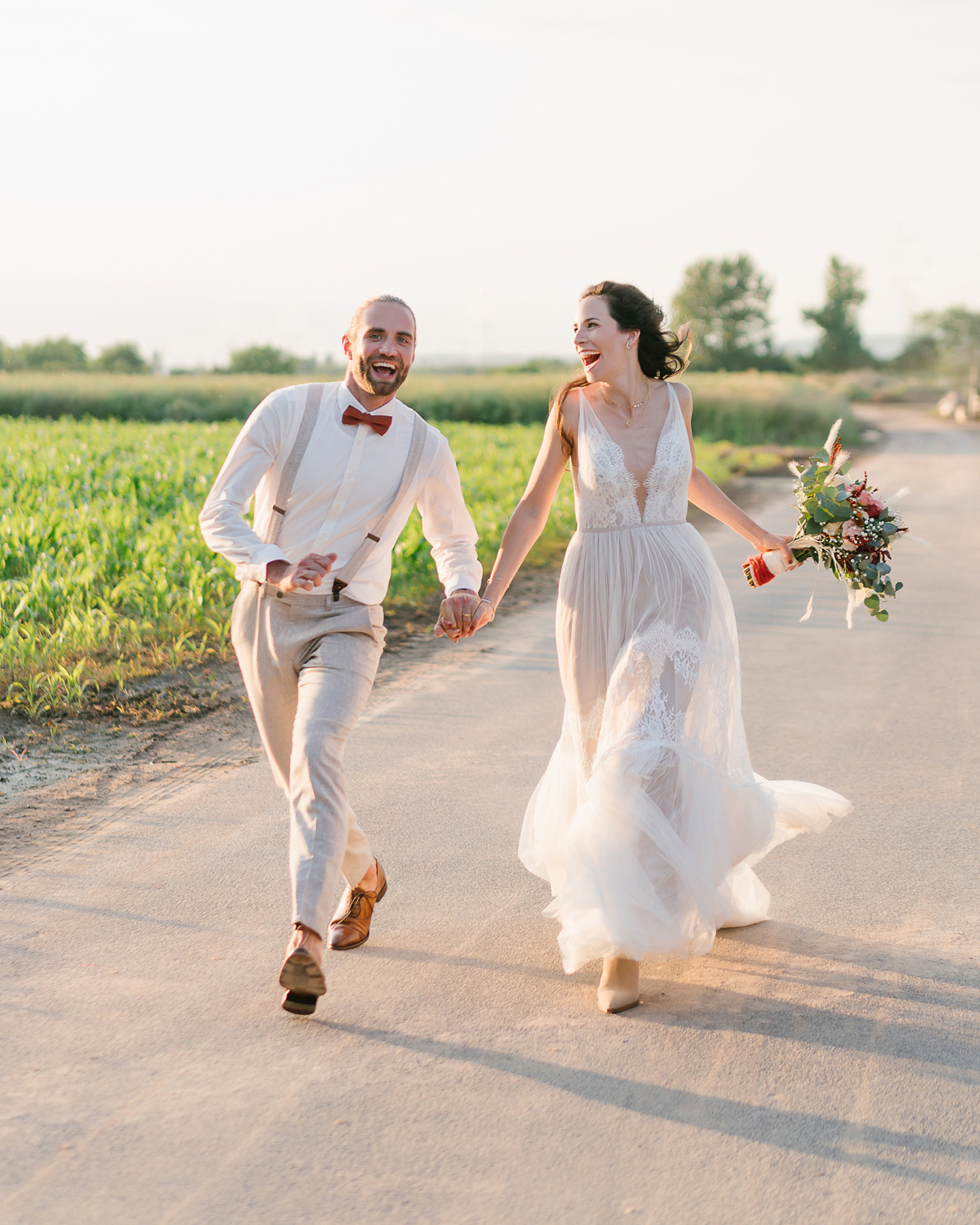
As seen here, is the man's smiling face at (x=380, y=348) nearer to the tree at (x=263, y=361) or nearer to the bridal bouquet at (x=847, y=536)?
the bridal bouquet at (x=847, y=536)

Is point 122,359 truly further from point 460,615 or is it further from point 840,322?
point 460,615

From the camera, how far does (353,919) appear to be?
463 centimetres

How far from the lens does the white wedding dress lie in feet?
13.6

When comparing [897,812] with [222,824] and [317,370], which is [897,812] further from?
[317,370]

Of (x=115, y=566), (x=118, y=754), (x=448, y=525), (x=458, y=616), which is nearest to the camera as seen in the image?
(x=458, y=616)

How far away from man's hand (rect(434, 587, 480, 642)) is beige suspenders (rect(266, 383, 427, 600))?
Answer: 0.35 metres

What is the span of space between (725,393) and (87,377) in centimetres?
3057

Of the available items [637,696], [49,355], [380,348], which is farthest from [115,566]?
[49,355]

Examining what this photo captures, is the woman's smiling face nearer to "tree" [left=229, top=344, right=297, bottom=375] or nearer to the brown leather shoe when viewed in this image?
the brown leather shoe

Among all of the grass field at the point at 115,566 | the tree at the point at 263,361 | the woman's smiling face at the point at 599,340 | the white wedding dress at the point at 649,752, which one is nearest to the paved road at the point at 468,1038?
the white wedding dress at the point at 649,752

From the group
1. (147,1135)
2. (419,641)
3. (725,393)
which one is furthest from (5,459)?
(725,393)

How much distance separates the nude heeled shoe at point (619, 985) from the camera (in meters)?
4.11

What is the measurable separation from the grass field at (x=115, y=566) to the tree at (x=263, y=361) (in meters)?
60.9

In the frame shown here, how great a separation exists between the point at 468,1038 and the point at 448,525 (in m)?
1.75
